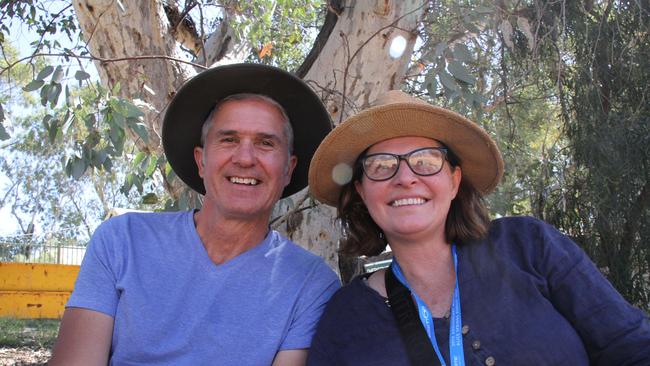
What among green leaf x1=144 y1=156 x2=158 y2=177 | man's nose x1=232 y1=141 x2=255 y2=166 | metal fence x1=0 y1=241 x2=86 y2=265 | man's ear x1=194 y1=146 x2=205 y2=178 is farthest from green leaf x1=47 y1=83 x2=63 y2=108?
metal fence x1=0 y1=241 x2=86 y2=265

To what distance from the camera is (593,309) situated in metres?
2.35

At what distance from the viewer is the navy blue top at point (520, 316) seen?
7.62ft

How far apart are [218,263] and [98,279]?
46 cm

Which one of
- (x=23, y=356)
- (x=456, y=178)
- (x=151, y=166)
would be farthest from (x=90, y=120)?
(x=23, y=356)

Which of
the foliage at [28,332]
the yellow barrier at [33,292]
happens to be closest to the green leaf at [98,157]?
the foliage at [28,332]

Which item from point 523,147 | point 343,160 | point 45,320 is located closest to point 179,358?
point 343,160

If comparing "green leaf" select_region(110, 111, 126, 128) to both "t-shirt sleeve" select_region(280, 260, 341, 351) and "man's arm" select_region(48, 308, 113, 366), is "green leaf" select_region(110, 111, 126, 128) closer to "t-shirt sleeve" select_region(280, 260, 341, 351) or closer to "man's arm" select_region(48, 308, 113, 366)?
"man's arm" select_region(48, 308, 113, 366)

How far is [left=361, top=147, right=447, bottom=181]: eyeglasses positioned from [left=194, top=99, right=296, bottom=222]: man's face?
45 cm

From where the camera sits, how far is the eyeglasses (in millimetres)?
2613

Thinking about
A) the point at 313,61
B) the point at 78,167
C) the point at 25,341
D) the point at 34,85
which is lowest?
the point at 25,341

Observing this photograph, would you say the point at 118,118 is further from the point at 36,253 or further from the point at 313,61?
the point at 36,253

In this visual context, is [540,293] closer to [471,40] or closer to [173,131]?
[173,131]

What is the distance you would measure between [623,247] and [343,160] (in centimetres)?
415

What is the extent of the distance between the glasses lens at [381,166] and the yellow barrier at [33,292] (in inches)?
498
